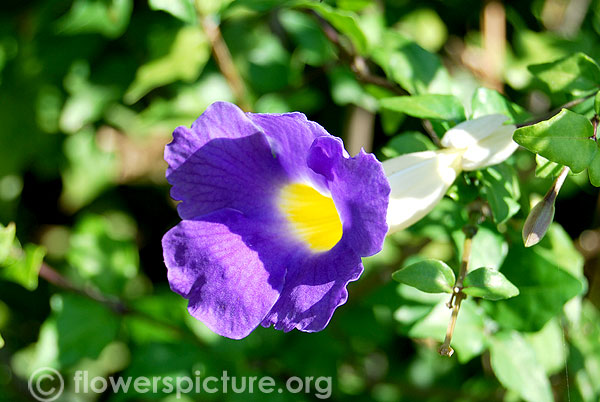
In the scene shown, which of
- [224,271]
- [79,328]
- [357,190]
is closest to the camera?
[357,190]

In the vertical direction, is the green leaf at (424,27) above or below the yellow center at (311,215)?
below

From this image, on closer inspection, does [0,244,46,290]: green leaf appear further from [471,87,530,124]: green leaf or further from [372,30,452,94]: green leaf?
[471,87,530,124]: green leaf

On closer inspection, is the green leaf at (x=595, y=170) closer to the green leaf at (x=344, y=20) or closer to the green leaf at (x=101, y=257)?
the green leaf at (x=344, y=20)

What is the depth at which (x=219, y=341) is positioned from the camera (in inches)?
71.8

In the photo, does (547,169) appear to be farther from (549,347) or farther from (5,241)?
(5,241)

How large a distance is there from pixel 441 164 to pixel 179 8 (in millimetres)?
767

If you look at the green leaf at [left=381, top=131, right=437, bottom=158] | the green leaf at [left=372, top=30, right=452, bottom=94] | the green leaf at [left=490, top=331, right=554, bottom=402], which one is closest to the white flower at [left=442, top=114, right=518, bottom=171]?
the green leaf at [left=381, top=131, right=437, bottom=158]

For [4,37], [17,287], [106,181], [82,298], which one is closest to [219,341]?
[82,298]

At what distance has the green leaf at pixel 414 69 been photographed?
4.75ft

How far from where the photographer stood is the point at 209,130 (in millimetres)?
1138

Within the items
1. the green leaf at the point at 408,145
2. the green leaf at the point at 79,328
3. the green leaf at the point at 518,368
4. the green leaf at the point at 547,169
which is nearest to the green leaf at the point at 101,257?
the green leaf at the point at 79,328

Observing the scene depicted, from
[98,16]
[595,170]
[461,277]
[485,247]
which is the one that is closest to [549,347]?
[485,247]

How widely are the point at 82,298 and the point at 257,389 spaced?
0.56 m

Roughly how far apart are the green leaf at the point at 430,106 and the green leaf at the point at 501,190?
0.13 meters
